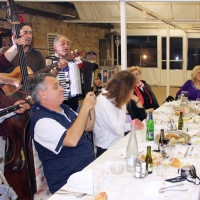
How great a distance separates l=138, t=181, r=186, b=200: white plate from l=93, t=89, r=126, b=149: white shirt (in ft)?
3.20

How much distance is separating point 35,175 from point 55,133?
0.37m

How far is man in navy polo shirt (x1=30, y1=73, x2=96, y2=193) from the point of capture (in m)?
1.83

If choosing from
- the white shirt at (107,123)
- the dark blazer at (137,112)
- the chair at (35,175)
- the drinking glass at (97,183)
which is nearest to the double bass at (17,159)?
the chair at (35,175)

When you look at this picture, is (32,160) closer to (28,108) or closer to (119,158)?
(28,108)

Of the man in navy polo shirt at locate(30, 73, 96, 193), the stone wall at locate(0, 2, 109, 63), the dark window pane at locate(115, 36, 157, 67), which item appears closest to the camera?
the man in navy polo shirt at locate(30, 73, 96, 193)

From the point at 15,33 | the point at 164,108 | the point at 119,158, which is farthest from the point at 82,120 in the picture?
the point at 164,108

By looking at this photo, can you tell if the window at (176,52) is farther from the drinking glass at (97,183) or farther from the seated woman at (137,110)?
the drinking glass at (97,183)

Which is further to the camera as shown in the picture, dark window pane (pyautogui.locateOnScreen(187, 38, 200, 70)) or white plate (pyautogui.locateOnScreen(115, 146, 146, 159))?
dark window pane (pyautogui.locateOnScreen(187, 38, 200, 70))

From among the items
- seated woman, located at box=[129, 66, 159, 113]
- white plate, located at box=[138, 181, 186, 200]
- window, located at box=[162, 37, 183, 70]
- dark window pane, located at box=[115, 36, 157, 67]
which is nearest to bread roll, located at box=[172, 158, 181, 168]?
white plate, located at box=[138, 181, 186, 200]

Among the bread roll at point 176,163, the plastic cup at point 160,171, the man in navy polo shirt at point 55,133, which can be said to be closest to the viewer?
the plastic cup at point 160,171

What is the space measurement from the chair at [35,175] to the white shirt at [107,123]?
2.10ft

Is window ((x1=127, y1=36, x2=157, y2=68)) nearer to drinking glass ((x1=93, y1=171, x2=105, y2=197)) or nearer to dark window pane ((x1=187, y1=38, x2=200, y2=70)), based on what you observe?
dark window pane ((x1=187, y1=38, x2=200, y2=70))

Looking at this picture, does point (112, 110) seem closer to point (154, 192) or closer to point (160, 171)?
point (160, 171)

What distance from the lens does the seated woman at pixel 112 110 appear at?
2406 mm
